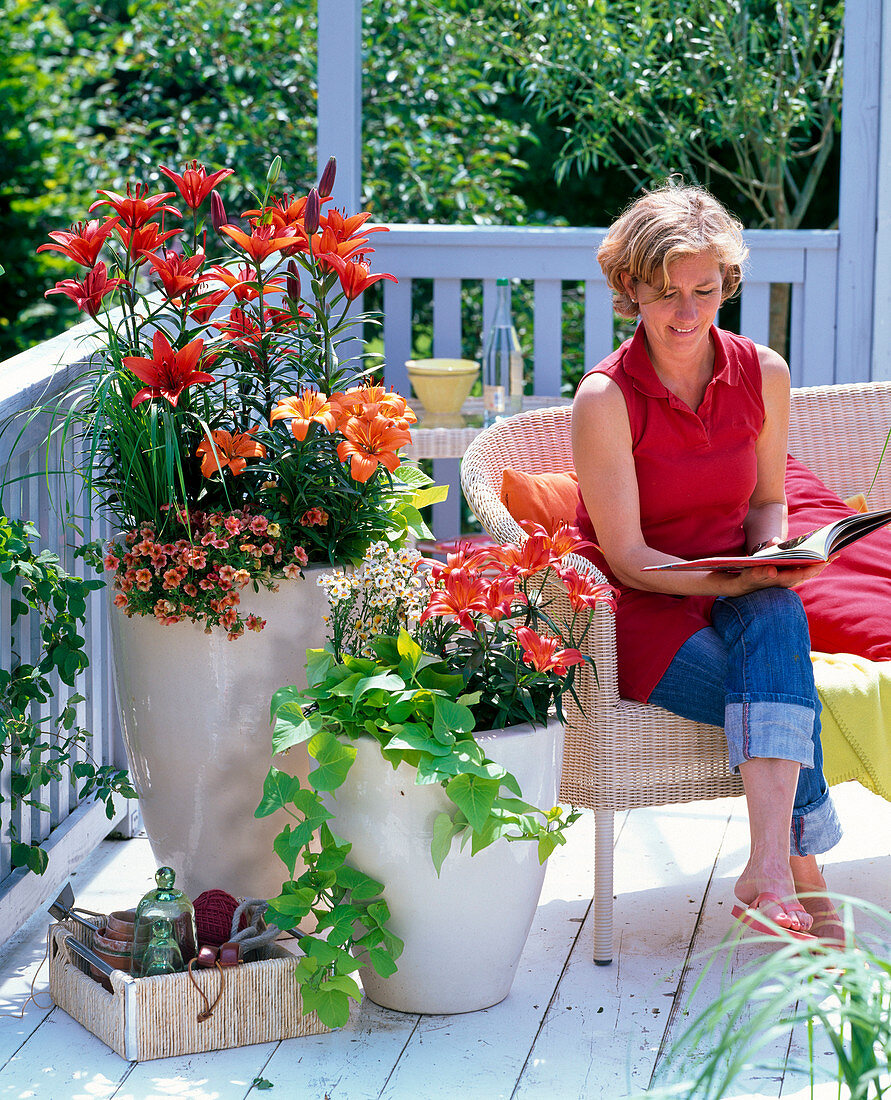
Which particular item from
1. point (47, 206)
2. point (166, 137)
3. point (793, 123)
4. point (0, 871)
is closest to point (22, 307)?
point (47, 206)

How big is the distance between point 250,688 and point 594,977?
679mm

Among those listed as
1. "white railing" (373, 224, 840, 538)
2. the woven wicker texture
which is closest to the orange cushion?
the woven wicker texture

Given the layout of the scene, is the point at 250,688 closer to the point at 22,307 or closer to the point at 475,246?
the point at 475,246

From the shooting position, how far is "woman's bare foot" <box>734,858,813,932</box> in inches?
78.1

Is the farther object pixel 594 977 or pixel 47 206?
pixel 47 206

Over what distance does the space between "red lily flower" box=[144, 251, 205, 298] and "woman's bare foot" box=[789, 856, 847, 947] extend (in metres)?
1.22

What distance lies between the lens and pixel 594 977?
216cm

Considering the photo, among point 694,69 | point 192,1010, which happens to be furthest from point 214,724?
point 694,69

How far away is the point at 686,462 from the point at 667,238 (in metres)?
0.35

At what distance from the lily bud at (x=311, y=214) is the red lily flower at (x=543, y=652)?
655 mm

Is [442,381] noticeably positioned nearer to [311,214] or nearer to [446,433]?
[446,433]

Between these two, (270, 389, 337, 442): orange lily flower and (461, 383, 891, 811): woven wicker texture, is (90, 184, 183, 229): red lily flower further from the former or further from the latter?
(461, 383, 891, 811): woven wicker texture

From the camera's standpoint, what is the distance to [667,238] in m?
2.18

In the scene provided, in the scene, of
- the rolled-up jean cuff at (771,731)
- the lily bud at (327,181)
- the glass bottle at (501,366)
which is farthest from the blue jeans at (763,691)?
the glass bottle at (501,366)
